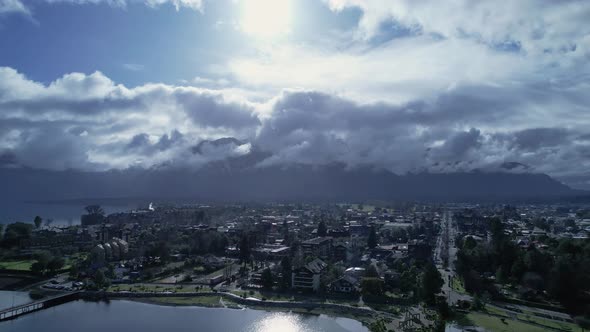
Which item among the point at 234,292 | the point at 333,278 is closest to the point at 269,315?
the point at 234,292

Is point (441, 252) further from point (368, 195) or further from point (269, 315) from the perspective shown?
point (368, 195)

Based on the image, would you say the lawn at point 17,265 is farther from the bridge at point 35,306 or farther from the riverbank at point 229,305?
the riverbank at point 229,305

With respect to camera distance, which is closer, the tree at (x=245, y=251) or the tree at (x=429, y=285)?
the tree at (x=429, y=285)

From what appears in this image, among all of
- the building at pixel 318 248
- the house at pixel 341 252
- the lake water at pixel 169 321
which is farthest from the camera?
the building at pixel 318 248

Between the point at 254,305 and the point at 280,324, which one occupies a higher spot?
the point at 254,305

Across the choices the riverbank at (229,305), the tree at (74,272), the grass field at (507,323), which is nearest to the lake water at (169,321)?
the riverbank at (229,305)

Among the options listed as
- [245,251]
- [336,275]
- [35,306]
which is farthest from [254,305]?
[35,306]

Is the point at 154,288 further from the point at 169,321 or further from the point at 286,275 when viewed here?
the point at 286,275
